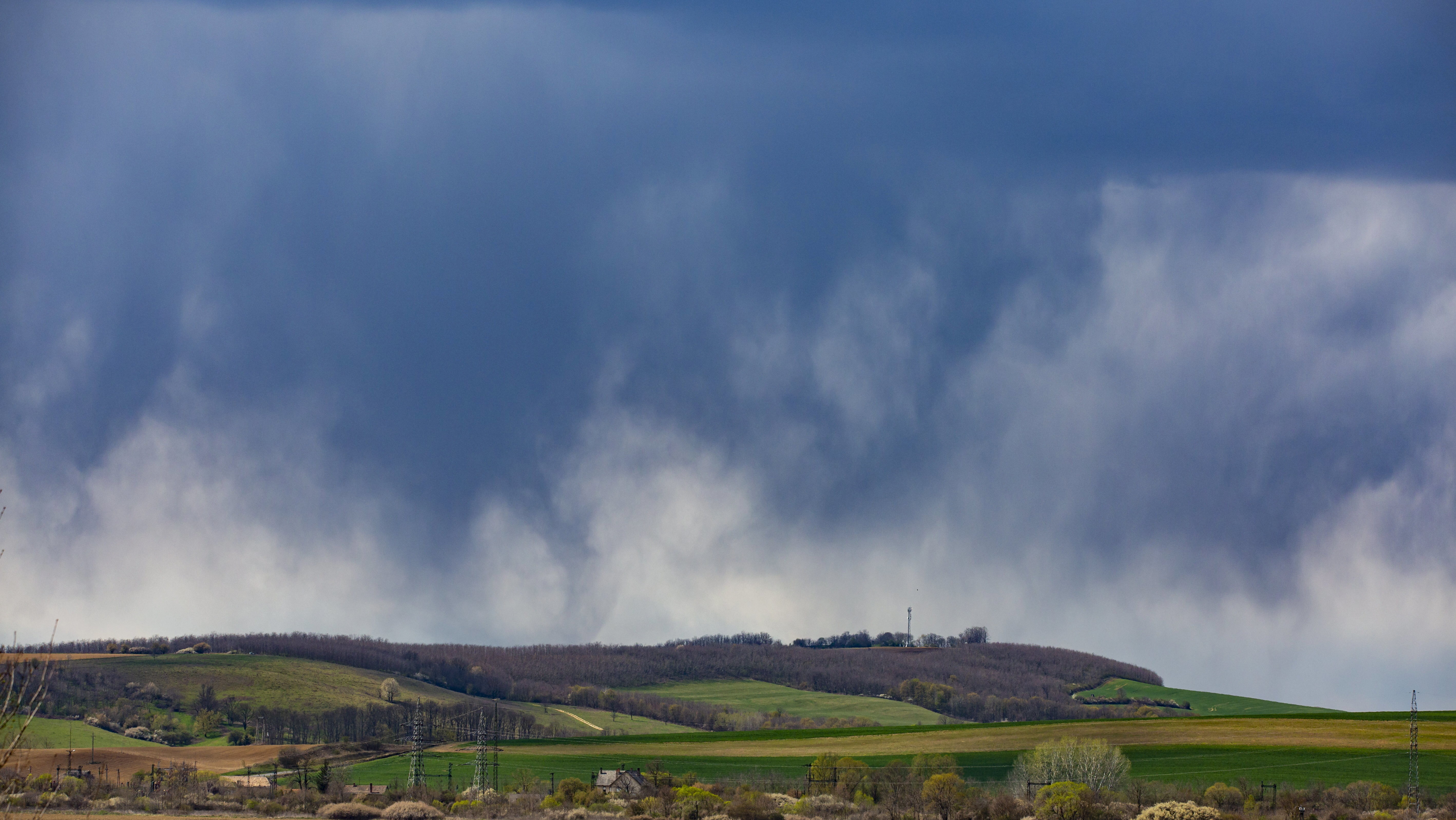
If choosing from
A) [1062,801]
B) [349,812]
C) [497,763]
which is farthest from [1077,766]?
[497,763]

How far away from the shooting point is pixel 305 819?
76.9 m

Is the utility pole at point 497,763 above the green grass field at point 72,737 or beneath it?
above

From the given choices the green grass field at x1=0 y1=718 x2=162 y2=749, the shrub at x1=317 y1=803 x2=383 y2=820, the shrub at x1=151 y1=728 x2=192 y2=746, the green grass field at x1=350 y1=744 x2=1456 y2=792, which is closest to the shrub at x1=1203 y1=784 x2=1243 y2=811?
the green grass field at x1=350 y1=744 x2=1456 y2=792

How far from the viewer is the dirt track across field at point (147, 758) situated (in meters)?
118

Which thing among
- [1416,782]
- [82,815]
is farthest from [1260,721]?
[82,815]

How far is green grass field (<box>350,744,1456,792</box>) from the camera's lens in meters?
91.3

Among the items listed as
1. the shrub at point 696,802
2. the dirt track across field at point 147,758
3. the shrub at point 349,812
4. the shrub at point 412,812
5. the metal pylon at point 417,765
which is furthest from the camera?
the dirt track across field at point 147,758

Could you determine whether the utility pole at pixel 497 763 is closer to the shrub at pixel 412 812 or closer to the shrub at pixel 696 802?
the shrub at pixel 412 812

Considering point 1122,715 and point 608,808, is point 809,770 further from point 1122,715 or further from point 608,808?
point 1122,715

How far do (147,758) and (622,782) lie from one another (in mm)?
59108

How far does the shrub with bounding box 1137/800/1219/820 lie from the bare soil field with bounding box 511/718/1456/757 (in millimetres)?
35422

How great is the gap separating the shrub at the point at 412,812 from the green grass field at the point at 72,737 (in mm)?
75010

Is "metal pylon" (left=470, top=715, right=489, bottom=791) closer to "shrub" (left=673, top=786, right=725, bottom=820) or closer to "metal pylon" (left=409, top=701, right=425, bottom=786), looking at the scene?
"metal pylon" (left=409, top=701, right=425, bottom=786)

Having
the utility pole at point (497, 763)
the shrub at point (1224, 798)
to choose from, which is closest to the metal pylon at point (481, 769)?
the utility pole at point (497, 763)
